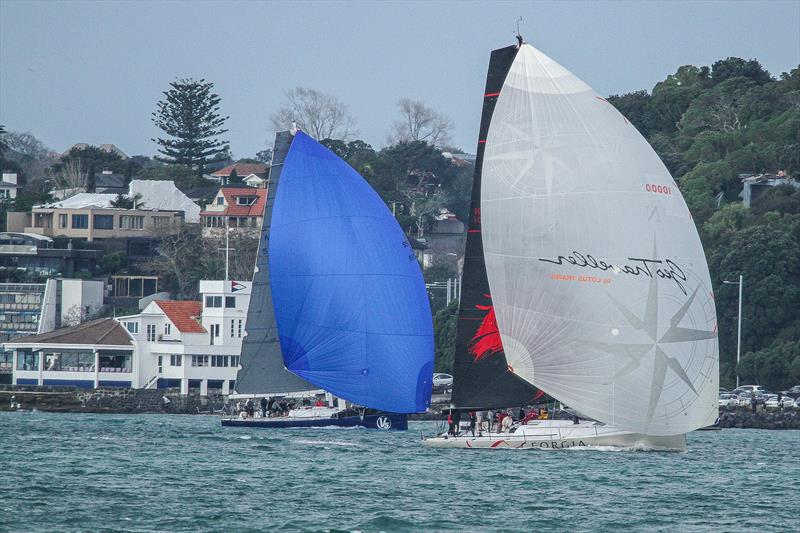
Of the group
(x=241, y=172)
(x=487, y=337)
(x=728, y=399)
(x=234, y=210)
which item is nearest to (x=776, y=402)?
(x=728, y=399)

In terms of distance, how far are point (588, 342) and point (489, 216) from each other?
3.78 meters

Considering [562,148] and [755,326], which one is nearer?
[562,148]

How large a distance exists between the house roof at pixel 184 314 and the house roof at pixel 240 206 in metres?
27.4

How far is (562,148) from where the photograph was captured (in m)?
37.6

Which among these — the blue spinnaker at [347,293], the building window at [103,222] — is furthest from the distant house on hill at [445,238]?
the blue spinnaker at [347,293]

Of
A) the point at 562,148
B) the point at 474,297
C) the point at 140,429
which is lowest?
the point at 140,429

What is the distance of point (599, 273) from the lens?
37094 millimetres

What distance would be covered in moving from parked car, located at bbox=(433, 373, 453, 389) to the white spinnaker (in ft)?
120

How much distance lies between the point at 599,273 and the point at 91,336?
47.0 m

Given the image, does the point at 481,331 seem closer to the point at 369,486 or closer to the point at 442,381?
the point at 369,486

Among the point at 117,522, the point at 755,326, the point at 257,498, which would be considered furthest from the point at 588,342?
the point at 755,326

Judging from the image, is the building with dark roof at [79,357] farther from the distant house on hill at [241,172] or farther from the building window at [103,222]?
the distant house on hill at [241,172]

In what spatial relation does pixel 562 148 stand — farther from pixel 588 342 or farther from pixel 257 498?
pixel 257 498

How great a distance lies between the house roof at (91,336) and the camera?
78.9m
